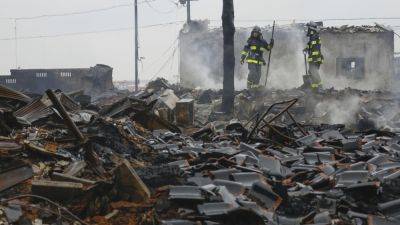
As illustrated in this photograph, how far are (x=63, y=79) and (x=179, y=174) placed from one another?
2194 centimetres

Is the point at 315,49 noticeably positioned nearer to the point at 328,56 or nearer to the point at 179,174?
the point at 179,174

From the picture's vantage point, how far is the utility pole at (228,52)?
15.3 m

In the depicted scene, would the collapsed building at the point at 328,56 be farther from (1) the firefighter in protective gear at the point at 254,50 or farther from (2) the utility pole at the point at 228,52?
(2) the utility pole at the point at 228,52

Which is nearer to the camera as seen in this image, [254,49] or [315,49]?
[254,49]

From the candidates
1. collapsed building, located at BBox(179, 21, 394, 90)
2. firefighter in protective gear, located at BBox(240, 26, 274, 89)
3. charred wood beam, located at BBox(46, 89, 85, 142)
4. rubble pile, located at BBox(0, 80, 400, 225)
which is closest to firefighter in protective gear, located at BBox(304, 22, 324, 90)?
firefighter in protective gear, located at BBox(240, 26, 274, 89)

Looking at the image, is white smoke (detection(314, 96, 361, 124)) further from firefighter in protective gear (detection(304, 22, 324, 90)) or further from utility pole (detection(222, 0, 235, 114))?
utility pole (detection(222, 0, 235, 114))

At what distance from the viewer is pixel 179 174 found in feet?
17.6

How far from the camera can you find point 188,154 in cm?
695

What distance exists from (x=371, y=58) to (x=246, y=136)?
24.5 meters

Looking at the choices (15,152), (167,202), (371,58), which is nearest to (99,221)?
(167,202)

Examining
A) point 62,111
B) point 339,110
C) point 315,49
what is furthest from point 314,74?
point 62,111

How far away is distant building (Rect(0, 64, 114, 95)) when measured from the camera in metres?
24.9

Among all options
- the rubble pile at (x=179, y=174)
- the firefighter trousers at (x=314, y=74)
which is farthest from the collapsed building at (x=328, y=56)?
the rubble pile at (x=179, y=174)

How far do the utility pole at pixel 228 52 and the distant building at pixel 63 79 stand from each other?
36.4 feet
